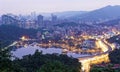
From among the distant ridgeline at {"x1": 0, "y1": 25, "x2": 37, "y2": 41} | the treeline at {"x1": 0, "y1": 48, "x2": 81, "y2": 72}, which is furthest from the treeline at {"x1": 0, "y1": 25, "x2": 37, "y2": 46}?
the treeline at {"x1": 0, "y1": 48, "x2": 81, "y2": 72}

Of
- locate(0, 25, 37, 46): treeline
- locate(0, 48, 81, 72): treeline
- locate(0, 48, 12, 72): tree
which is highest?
locate(0, 48, 12, 72): tree

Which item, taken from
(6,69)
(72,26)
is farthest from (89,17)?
(6,69)

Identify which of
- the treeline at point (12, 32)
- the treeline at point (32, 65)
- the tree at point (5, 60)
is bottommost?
the treeline at point (12, 32)

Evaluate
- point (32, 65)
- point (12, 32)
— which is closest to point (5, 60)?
point (32, 65)

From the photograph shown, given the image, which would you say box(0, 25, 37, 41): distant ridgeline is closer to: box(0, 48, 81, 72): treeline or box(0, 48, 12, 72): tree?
box(0, 48, 81, 72): treeline

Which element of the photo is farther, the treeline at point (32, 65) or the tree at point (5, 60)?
the treeline at point (32, 65)

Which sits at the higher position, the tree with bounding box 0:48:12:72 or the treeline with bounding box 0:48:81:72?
the tree with bounding box 0:48:12:72

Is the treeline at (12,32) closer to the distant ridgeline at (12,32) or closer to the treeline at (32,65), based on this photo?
the distant ridgeline at (12,32)

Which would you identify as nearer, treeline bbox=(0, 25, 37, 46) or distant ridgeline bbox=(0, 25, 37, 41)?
treeline bbox=(0, 25, 37, 46)

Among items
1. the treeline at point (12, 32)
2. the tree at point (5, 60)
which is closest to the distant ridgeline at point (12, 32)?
the treeline at point (12, 32)

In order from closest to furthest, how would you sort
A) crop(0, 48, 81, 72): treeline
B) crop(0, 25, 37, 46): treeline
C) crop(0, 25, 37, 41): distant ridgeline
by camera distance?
crop(0, 48, 81, 72): treeline, crop(0, 25, 37, 46): treeline, crop(0, 25, 37, 41): distant ridgeline

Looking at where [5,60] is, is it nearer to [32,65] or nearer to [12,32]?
[32,65]

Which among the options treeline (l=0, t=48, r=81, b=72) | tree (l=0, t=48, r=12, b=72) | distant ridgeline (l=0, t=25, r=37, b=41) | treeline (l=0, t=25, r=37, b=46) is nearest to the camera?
tree (l=0, t=48, r=12, b=72)
